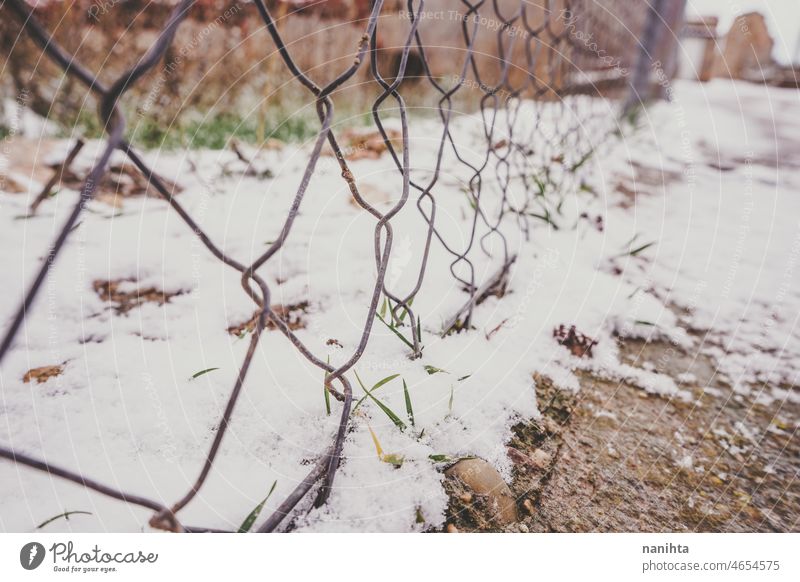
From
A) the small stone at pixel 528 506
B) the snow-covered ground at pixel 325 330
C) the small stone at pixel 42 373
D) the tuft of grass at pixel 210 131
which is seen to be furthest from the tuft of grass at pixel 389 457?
the tuft of grass at pixel 210 131

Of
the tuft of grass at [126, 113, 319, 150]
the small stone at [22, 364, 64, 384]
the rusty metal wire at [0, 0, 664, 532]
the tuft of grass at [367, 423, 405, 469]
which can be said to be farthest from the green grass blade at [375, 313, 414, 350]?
the tuft of grass at [126, 113, 319, 150]

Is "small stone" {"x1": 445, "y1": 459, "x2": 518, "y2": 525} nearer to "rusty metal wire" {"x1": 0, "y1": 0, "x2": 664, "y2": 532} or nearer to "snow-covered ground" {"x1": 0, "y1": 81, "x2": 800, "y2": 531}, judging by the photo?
"snow-covered ground" {"x1": 0, "y1": 81, "x2": 800, "y2": 531}

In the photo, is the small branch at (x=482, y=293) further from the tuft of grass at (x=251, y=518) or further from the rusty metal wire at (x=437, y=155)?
the tuft of grass at (x=251, y=518)

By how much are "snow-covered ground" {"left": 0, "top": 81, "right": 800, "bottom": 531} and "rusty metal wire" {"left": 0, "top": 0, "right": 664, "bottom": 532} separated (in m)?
0.03

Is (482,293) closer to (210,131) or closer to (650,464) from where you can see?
(650,464)

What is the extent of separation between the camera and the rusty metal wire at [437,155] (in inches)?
10.2

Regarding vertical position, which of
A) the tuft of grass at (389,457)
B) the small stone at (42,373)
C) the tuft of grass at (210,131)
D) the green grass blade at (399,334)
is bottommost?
the tuft of grass at (389,457)

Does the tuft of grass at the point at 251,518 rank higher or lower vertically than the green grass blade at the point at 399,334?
lower

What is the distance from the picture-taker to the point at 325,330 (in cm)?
65

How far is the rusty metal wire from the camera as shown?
10.2 inches

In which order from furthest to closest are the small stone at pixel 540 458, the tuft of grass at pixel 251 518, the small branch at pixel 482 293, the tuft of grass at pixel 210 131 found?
the tuft of grass at pixel 210 131
the small branch at pixel 482 293
the small stone at pixel 540 458
the tuft of grass at pixel 251 518

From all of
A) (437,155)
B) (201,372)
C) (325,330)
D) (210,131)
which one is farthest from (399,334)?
(210,131)

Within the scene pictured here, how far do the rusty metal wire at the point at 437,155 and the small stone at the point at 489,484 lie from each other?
0.13 metres

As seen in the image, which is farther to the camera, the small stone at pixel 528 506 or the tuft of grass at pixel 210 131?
the tuft of grass at pixel 210 131
